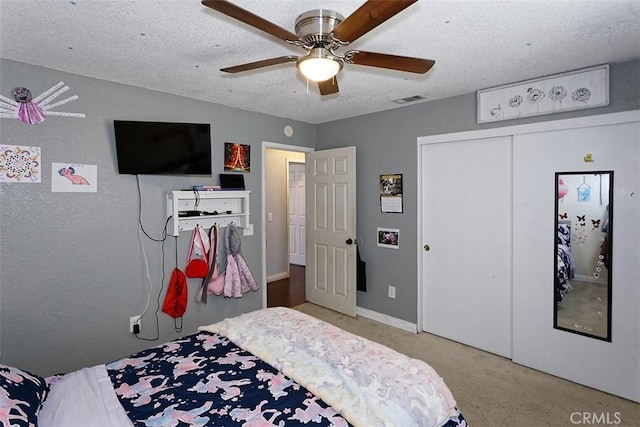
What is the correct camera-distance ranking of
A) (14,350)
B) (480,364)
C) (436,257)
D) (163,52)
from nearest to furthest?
(163,52) < (14,350) < (480,364) < (436,257)

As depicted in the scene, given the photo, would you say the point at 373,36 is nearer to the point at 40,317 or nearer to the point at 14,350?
the point at 40,317

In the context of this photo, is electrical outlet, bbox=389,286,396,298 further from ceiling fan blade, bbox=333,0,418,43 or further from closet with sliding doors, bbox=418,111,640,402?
ceiling fan blade, bbox=333,0,418,43

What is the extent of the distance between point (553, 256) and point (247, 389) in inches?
99.1

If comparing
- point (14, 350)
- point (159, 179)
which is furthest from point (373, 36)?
point (14, 350)

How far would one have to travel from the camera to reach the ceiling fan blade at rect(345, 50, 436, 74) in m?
1.58

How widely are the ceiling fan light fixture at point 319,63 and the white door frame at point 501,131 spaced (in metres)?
1.87

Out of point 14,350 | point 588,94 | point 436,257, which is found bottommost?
point 14,350

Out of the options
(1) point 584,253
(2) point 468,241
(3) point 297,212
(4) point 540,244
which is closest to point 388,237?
(2) point 468,241

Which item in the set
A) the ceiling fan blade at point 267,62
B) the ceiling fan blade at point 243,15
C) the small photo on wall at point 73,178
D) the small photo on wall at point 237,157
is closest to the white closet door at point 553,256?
the ceiling fan blade at point 267,62

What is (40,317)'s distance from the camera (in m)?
2.36

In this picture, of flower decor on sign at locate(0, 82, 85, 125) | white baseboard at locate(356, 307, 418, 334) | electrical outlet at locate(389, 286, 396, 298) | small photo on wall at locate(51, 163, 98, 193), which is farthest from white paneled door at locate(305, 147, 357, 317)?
flower decor on sign at locate(0, 82, 85, 125)

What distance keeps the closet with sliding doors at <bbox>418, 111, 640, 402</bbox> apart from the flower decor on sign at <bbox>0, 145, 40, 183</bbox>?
3.20 meters

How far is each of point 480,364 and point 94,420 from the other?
2.78m

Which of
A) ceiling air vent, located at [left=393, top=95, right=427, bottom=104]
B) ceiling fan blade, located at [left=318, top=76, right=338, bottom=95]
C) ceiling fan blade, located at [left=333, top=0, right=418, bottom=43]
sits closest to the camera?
ceiling fan blade, located at [left=333, top=0, right=418, bottom=43]
